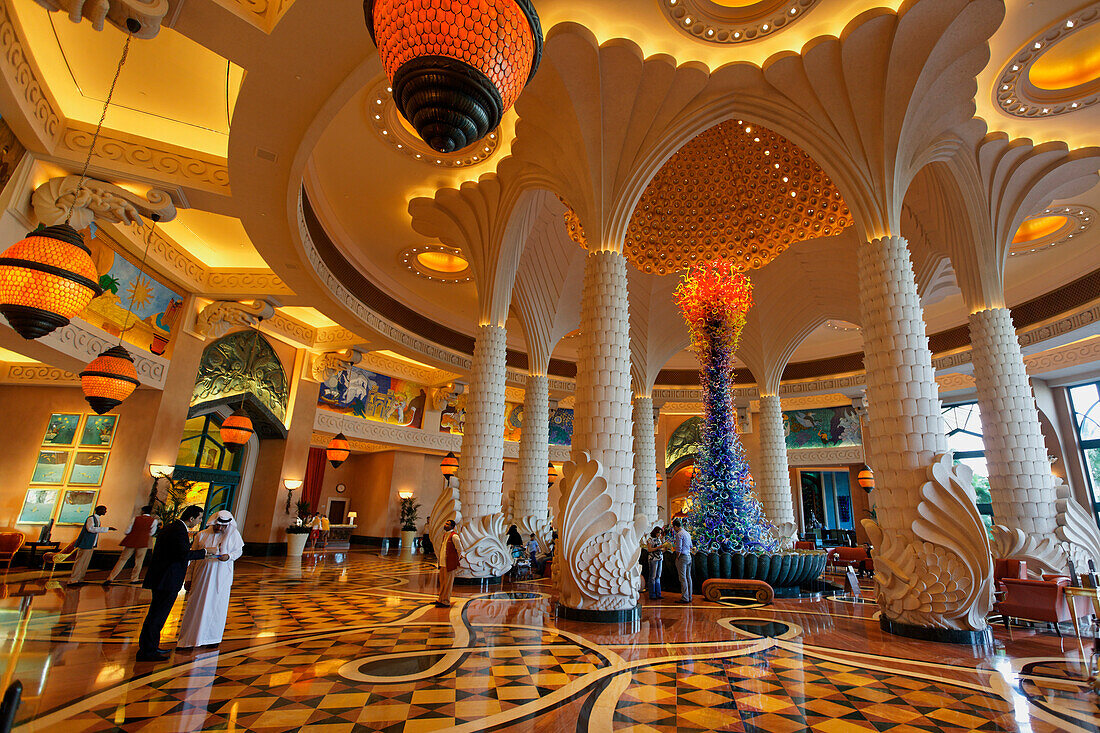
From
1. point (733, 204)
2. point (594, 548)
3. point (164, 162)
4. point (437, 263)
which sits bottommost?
point (594, 548)

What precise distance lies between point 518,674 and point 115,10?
562cm

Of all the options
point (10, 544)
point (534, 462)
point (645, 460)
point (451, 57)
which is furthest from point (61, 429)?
point (645, 460)

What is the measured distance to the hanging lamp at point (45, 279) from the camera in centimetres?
398

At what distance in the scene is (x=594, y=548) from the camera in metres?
5.78

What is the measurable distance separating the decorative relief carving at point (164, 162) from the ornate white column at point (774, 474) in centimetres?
1236

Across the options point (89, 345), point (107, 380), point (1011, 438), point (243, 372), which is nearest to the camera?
point (107, 380)

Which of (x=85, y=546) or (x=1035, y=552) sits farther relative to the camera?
(x=85, y=546)

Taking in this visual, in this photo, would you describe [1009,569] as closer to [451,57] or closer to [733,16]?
[733,16]

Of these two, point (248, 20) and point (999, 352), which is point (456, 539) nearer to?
point (248, 20)

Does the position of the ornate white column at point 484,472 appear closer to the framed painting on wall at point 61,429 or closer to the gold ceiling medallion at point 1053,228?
the framed painting on wall at point 61,429

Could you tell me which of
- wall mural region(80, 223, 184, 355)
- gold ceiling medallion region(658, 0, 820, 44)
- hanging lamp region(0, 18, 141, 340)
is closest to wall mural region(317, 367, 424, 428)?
wall mural region(80, 223, 184, 355)

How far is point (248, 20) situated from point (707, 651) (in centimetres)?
653

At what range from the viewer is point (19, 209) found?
19.3ft

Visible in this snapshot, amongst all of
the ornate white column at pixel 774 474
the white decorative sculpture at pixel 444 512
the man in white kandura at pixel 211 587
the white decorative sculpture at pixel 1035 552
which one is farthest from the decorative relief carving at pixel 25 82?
the ornate white column at pixel 774 474
